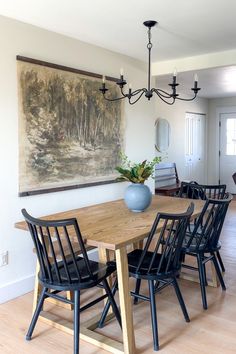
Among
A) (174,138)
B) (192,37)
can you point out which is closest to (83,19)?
(192,37)

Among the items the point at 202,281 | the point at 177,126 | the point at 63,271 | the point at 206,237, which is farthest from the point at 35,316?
the point at 177,126

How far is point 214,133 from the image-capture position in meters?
8.68

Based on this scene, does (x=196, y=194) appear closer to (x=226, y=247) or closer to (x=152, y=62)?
(x=226, y=247)

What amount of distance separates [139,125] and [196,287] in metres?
2.09

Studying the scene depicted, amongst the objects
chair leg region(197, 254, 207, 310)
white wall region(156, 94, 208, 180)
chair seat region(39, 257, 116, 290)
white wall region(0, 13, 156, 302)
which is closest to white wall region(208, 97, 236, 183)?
white wall region(156, 94, 208, 180)

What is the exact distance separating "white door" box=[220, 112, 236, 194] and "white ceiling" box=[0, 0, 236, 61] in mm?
4925

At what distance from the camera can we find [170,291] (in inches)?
123

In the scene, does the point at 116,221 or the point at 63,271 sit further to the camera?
the point at 116,221

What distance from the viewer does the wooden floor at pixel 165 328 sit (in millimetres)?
2268

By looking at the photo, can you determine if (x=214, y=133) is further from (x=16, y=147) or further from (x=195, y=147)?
(x=16, y=147)

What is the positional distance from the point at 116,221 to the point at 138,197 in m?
0.36

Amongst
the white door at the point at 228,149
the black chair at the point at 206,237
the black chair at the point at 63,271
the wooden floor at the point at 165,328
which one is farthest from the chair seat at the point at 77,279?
the white door at the point at 228,149

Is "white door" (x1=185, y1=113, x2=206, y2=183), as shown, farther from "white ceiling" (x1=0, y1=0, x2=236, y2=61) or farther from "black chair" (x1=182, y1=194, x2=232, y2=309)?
"black chair" (x1=182, y1=194, x2=232, y2=309)

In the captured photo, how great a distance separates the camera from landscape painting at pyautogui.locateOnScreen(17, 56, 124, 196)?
9.98ft
